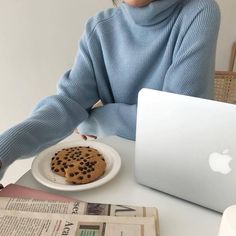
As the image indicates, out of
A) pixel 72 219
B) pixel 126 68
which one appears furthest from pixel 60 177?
pixel 126 68

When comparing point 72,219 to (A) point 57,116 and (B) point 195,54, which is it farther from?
(B) point 195,54

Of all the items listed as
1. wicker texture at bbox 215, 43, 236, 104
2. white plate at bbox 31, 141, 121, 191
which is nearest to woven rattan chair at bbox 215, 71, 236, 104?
wicker texture at bbox 215, 43, 236, 104

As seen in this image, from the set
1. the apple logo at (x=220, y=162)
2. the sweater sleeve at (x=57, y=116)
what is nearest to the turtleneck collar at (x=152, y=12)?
the sweater sleeve at (x=57, y=116)

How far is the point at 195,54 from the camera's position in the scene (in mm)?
844

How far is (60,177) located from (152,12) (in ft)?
1.60

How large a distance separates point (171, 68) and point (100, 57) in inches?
9.4

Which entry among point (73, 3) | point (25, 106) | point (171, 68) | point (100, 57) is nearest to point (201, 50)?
point (171, 68)

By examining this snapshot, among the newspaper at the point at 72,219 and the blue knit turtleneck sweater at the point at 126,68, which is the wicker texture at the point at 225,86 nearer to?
the blue knit turtleneck sweater at the point at 126,68

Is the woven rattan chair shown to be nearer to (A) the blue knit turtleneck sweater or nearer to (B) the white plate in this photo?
(A) the blue knit turtleneck sweater

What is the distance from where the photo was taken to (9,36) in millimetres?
1506

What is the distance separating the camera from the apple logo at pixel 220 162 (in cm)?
53

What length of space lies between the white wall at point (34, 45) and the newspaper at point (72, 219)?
1.11 meters

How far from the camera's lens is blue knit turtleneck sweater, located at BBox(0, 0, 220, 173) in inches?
33.3

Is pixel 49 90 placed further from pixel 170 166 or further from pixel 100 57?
pixel 170 166
